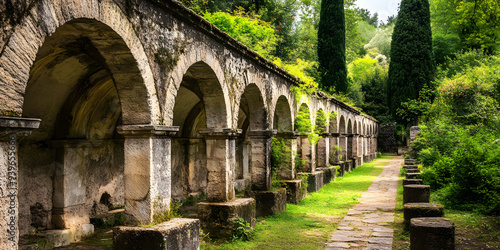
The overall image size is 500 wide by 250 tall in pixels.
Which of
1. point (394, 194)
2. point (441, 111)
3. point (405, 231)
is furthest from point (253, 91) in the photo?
point (441, 111)

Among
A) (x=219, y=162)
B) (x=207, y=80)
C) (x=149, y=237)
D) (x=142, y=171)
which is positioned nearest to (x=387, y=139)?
(x=219, y=162)

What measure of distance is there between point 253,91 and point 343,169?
10.9 metres

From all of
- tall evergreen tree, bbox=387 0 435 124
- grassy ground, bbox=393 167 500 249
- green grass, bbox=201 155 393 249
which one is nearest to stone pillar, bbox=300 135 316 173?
green grass, bbox=201 155 393 249

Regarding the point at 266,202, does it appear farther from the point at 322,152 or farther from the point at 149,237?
Result: the point at 322,152

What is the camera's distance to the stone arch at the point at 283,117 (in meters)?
11.6

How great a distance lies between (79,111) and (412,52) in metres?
25.3

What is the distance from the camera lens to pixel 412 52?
28000 millimetres

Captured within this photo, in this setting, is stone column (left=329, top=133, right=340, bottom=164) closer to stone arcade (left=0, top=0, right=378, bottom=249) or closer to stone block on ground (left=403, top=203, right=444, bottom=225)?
stone arcade (left=0, top=0, right=378, bottom=249)

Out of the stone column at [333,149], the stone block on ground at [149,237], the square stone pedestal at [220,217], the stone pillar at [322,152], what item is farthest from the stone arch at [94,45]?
the stone column at [333,149]

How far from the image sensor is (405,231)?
25.1ft

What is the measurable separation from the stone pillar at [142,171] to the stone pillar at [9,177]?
6.66 feet

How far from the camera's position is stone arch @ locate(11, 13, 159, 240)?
4.82 metres

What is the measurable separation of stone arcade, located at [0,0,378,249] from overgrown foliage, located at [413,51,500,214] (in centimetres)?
408

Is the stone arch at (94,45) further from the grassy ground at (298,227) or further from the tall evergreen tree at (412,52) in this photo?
the tall evergreen tree at (412,52)
